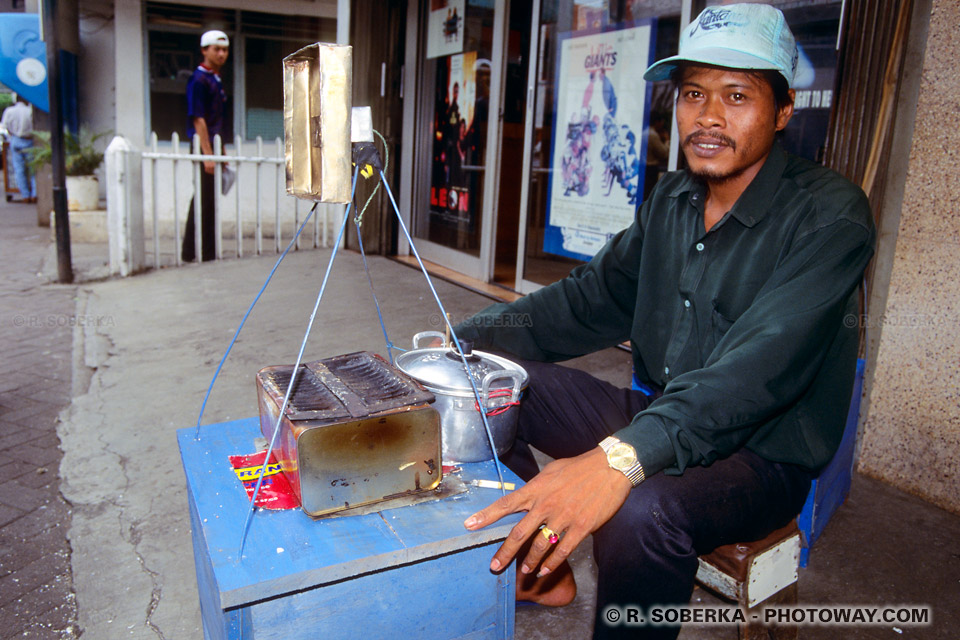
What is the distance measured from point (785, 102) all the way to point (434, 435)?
1.32 metres

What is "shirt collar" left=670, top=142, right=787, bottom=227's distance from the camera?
189 cm

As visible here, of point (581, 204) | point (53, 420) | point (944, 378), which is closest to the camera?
point (944, 378)

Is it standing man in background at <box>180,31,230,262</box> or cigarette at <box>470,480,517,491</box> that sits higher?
standing man in background at <box>180,31,230,262</box>

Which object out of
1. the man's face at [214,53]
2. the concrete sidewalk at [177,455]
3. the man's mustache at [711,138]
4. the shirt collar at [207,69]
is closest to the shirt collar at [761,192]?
the man's mustache at [711,138]

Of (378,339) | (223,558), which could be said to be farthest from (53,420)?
(223,558)

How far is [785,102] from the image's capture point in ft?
6.51

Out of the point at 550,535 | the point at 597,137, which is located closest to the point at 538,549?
the point at 550,535

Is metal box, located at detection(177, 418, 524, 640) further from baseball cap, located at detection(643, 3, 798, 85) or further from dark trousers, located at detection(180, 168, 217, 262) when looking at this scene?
dark trousers, located at detection(180, 168, 217, 262)

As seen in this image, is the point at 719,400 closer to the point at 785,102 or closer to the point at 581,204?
the point at 785,102

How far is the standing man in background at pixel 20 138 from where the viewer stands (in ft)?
39.5

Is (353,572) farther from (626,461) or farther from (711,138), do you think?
(711,138)

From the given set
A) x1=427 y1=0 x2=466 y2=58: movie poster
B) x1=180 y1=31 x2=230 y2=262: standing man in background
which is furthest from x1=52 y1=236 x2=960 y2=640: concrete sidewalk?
x1=427 y1=0 x2=466 y2=58: movie poster

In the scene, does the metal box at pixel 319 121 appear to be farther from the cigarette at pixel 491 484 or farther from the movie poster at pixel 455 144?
the movie poster at pixel 455 144

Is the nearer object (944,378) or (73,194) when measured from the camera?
(944,378)
